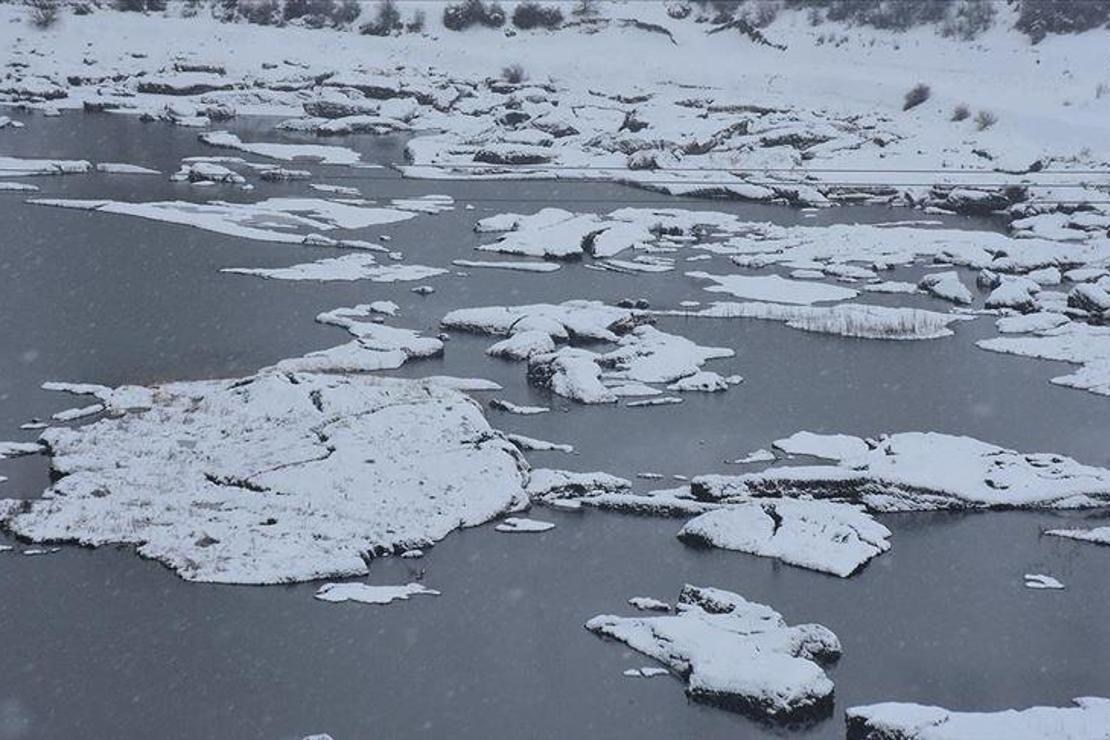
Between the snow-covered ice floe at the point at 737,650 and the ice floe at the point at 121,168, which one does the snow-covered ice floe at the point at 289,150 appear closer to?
the ice floe at the point at 121,168

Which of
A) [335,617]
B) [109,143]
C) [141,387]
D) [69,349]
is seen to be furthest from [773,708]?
[109,143]

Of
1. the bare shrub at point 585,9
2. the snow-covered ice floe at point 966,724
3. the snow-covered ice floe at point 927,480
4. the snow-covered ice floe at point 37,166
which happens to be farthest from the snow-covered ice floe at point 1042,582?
the bare shrub at point 585,9

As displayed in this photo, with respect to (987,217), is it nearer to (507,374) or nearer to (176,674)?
(507,374)

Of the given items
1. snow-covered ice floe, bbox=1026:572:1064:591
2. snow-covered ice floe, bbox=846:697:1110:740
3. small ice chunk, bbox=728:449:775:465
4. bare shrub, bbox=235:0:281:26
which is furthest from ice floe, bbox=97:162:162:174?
snow-covered ice floe, bbox=846:697:1110:740

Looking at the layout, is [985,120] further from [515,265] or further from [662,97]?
[515,265]

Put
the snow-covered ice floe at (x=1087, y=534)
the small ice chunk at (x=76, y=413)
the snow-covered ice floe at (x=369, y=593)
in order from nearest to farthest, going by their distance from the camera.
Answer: the snow-covered ice floe at (x=369, y=593) < the snow-covered ice floe at (x=1087, y=534) < the small ice chunk at (x=76, y=413)

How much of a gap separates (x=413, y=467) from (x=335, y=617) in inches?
155

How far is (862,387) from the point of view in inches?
890

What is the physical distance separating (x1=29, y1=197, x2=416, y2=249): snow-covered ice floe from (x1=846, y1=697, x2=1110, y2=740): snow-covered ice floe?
21.1 m

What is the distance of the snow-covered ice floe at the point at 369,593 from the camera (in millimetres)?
14841

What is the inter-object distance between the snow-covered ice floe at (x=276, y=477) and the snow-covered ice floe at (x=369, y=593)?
13.4 inches

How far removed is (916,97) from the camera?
4681 cm

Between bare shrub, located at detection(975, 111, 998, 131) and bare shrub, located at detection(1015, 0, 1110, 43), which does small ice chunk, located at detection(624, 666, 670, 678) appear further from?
bare shrub, located at detection(1015, 0, 1110, 43)

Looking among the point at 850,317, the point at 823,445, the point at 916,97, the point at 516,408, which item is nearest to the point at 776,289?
the point at 850,317
